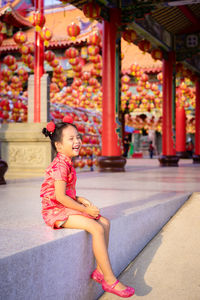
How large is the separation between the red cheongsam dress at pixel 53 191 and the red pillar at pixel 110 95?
16.9ft

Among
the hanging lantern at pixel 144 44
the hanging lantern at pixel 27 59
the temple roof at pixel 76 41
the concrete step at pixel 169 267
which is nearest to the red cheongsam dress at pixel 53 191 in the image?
the concrete step at pixel 169 267

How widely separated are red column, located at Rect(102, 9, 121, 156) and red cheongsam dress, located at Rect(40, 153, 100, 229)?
5.15 m

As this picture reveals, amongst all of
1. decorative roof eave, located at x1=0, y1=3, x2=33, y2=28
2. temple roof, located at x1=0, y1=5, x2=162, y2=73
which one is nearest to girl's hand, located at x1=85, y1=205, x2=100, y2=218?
temple roof, located at x1=0, y1=5, x2=162, y2=73

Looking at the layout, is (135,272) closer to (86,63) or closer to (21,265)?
(21,265)

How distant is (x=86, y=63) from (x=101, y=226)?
1702 cm

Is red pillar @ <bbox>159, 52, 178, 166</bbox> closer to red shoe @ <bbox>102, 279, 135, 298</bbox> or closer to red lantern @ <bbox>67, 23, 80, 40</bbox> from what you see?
red lantern @ <bbox>67, 23, 80, 40</bbox>

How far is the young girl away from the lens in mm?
1922

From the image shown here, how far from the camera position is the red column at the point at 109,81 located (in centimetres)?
724

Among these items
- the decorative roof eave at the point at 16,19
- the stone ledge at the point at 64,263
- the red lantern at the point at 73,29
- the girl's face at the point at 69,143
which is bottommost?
the stone ledge at the point at 64,263

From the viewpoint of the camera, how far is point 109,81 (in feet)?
23.8

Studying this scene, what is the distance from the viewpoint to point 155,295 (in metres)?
2.21

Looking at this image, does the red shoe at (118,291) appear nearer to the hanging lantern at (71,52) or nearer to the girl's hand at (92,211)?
the girl's hand at (92,211)

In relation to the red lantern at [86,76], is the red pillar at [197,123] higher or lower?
lower

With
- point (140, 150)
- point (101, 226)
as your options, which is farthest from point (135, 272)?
point (140, 150)
